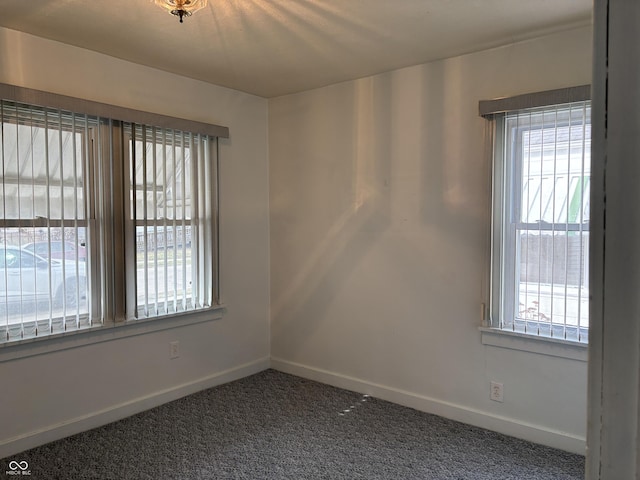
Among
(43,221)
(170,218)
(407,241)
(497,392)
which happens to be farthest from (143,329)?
(497,392)

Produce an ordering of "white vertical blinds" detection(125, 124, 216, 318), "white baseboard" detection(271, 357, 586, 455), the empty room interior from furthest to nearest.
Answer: "white vertical blinds" detection(125, 124, 216, 318), "white baseboard" detection(271, 357, 586, 455), the empty room interior

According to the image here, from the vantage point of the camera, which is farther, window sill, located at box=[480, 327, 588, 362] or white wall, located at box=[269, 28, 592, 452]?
white wall, located at box=[269, 28, 592, 452]

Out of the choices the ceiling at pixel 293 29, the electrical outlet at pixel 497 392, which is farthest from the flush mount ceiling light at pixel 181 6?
the electrical outlet at pixel 497 392

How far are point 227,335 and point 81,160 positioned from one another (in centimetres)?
167

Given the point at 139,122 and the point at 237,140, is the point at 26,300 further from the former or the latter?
the point at 237,140

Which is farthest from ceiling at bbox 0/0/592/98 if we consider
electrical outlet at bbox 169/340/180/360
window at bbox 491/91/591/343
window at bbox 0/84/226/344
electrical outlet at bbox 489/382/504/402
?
electrical outlet at bbox 489/382/504/402

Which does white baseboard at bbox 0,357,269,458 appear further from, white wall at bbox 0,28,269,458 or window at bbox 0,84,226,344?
window at bbox 0,84,226,344

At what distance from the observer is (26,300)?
98.7 inches

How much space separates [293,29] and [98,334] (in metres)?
2.14

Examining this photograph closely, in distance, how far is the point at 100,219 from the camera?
9.15 ft

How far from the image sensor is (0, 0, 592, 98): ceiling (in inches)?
86.4

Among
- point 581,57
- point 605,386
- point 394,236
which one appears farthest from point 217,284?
point 605,386

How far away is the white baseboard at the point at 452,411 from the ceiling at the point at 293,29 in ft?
7.33

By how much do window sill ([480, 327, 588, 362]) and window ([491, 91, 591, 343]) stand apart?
0.03 meters
